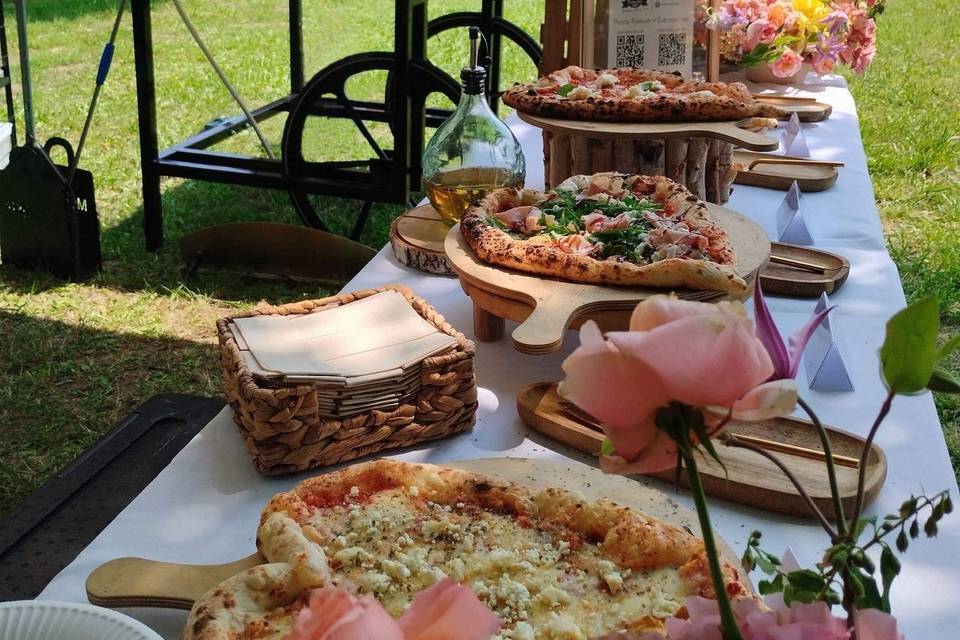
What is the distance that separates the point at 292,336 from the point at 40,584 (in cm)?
55

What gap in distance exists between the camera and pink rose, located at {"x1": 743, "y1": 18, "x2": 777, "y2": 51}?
262 cm

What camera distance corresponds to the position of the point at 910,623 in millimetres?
889

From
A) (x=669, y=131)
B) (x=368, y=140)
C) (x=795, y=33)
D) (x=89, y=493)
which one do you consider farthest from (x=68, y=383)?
(x=795, y=33)

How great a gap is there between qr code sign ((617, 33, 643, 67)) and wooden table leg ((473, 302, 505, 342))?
1.00 meters

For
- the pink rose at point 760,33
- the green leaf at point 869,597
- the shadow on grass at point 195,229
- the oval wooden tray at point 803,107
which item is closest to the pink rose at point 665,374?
the green leaf at point 869,597

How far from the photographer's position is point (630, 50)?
2186mm

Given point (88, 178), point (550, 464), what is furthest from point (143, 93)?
point (550, 464)

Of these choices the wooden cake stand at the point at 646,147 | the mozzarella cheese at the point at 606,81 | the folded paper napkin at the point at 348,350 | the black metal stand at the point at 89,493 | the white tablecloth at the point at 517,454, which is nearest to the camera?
the white tablecloth at the point at 517,454

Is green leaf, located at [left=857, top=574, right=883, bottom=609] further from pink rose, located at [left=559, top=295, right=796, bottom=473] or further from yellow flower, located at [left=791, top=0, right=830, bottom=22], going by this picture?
yellow flower, located at [left=791, top=0, right=830, bottom=22]

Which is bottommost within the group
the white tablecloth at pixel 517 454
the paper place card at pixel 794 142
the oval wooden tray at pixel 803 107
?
the white tablecloth at pixel 517 454

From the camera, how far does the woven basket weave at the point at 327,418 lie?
102 centimetres

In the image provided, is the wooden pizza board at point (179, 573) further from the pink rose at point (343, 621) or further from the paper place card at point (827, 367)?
the pink rose at point (343, 621)

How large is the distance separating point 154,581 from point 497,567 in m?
0.28

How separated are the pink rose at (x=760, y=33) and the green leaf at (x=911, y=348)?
2400 millimetres
